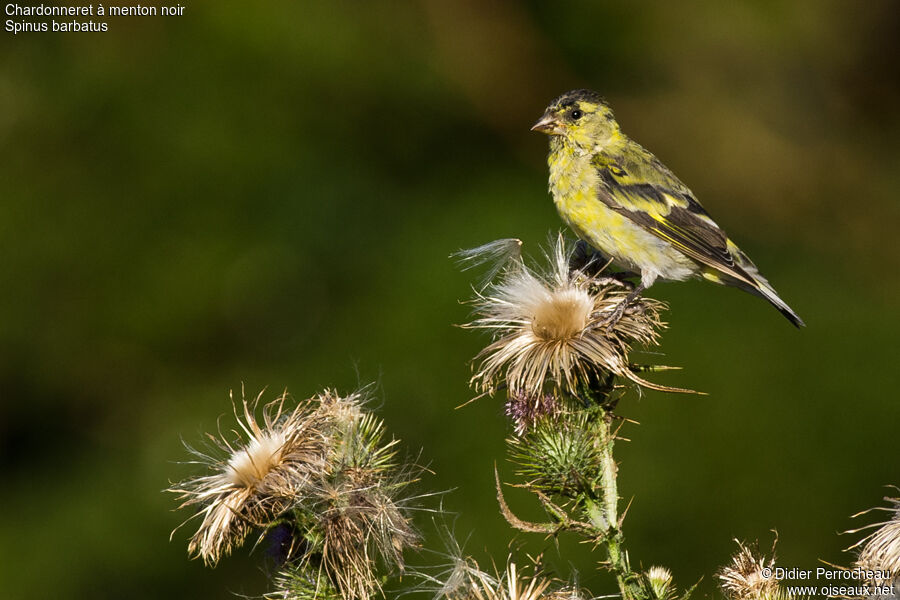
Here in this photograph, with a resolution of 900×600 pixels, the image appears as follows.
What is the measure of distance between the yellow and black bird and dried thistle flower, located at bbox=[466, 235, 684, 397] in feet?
3.80

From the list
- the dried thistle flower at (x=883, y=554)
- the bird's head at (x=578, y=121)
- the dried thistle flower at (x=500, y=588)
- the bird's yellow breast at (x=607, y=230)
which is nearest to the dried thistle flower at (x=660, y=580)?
the dried thistle flower at (x=500, y=588)

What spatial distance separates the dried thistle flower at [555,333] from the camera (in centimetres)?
211

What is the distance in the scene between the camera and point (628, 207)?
3598 millimetres

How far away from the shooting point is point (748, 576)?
1.86 metres

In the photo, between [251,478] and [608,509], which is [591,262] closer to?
[608,509]

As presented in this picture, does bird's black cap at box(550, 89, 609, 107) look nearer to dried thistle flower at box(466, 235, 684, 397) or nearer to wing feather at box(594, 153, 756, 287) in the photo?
wing feather at box(594, 153, 756, 287)

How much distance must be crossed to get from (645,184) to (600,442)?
195cm

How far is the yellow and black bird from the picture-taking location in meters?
3.54

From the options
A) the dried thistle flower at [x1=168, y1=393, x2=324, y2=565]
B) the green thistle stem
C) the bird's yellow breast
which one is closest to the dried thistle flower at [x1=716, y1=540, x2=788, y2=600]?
the green thistle stem

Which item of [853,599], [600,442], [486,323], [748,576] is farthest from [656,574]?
[486,323]

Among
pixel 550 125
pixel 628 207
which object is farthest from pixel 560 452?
pixel 550 125

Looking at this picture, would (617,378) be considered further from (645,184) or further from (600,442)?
(645,184)

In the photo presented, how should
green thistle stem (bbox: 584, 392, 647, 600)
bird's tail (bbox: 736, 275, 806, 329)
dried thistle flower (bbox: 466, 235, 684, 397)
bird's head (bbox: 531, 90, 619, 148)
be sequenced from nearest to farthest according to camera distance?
green thistle stem (bbox: 584, 392, 647, 600), dried thistle flower (bbox: 466, 235, 684, 397), bird's tail (bbox: 736, 275, 806, 329), bird's head (bbox: 531, 90, 619, 148)

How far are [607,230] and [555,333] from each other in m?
1.45
